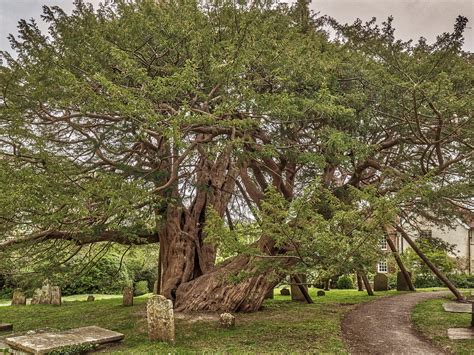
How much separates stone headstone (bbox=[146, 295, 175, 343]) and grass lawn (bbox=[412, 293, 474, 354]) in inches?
221

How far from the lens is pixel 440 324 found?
1023cm

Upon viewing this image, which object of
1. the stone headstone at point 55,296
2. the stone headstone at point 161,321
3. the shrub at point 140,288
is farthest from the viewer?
the shrub at point 140,288

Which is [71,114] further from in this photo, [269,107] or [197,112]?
[269,107]

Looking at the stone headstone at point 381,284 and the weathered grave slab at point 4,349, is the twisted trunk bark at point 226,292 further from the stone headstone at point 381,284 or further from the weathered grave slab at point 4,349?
the stone headstone at point 381,284

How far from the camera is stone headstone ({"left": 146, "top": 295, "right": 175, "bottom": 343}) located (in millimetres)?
8609

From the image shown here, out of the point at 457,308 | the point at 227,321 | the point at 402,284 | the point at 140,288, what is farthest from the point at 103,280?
the point at 457,308

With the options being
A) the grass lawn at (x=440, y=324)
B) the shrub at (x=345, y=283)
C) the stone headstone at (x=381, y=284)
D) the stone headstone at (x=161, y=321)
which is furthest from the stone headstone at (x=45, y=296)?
the shrub at (x=345, y=283)

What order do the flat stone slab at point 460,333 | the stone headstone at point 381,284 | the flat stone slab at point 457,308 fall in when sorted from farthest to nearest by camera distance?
the stone headstone at point 381,284, the flat stone slab at point 457,308, the flat stone slab at point 460,333

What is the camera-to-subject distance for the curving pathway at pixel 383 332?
802 centimetres

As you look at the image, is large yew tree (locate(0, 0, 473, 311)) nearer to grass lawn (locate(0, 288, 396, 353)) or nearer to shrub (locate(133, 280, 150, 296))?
grass lawn (locate(0, 288, 396, 353))

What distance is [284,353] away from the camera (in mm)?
7613

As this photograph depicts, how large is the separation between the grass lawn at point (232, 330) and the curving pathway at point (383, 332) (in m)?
0.36

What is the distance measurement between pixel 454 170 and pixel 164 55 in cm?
830

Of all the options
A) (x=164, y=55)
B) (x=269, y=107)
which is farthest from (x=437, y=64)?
(x=164, y=55)
